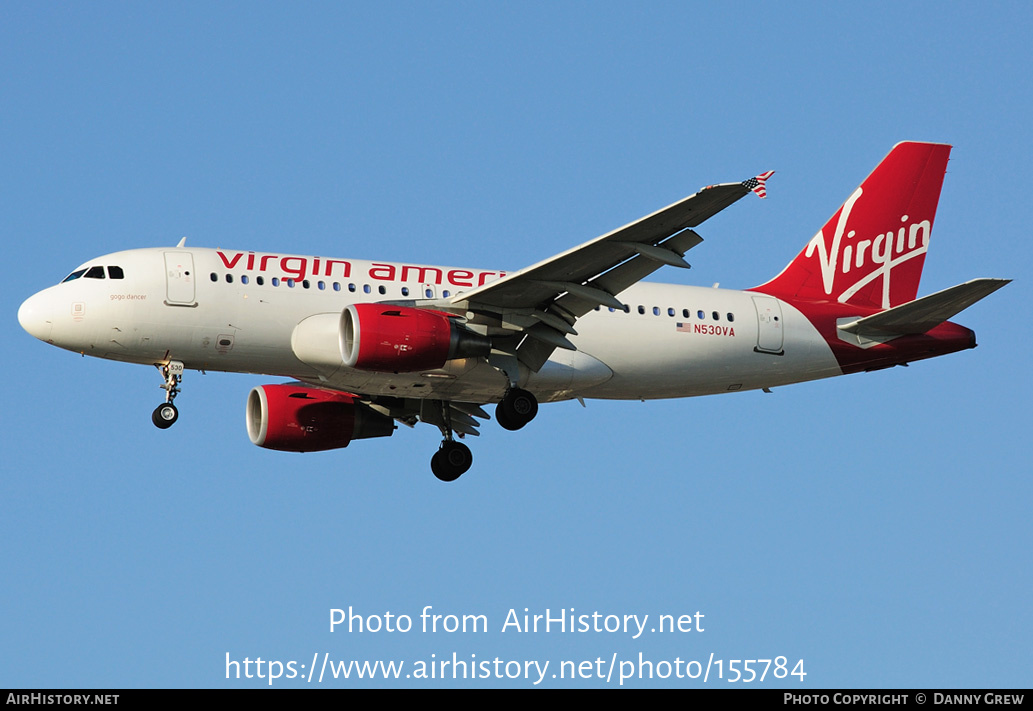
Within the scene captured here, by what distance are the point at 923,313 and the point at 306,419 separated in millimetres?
15270

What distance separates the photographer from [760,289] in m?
36.8

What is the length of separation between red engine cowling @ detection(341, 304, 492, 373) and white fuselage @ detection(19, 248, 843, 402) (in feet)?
2.53

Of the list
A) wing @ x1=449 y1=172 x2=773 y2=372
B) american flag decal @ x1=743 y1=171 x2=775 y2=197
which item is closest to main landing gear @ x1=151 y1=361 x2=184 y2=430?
wing @ x1=449 y1=172 x2=773 y2=372

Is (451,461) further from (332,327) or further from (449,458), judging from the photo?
(332,327)

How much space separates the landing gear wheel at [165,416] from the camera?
31734 mm

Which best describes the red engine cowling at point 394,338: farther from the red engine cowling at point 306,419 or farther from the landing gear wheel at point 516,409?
the red engine cowling at point 306,419

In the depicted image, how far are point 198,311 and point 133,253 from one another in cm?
227

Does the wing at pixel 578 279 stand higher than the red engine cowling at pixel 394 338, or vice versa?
the wing at pixel 578 279

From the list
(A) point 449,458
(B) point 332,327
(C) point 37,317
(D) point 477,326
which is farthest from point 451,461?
(C) point 37,317

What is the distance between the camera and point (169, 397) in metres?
31.9

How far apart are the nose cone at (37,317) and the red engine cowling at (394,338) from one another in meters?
6.48

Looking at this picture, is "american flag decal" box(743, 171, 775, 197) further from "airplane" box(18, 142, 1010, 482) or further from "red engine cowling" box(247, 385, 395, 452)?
"red engine cowling" box(247, 385, 395, 452)

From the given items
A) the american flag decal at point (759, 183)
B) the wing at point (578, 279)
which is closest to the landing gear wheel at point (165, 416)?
the wing at point (578, 279)

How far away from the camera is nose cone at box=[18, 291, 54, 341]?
31422 millimetres
